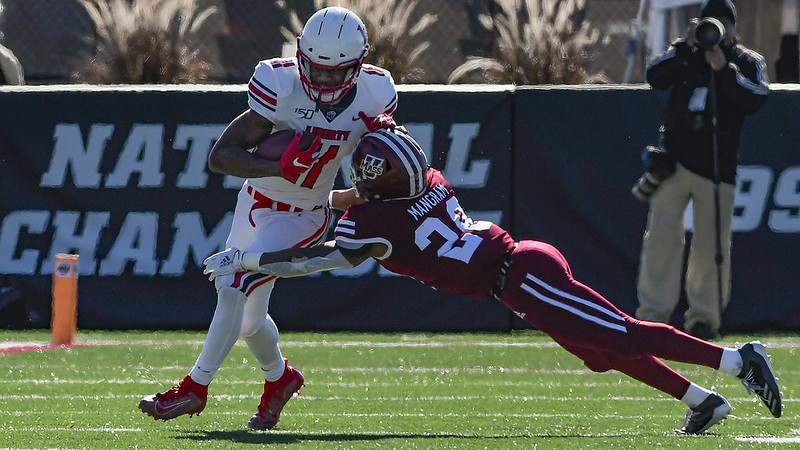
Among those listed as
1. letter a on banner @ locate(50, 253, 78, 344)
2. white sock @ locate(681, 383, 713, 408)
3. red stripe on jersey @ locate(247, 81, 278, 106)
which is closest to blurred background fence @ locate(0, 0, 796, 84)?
letter a on banner @ locate(50, 253, 78, 344)

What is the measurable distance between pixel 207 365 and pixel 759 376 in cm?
204

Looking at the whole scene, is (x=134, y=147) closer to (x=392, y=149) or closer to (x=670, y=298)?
(x=670, y=298)

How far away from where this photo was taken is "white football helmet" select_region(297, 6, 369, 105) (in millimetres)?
5301

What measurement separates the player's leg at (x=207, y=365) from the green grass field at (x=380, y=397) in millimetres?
92

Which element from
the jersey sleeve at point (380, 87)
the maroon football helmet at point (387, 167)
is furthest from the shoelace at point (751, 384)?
the jersey sleeve at point (380, 87)

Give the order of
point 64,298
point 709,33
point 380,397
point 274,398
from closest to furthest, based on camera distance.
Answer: point 274,398
point 380,397
point 709,33
point 64,298

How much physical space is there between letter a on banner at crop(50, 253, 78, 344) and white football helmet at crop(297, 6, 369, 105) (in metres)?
3.58

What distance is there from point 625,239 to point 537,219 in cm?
59

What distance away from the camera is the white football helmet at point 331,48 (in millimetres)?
5301

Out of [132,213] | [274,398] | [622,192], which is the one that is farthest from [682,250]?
[274,398]

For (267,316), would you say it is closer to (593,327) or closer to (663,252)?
(593,327)

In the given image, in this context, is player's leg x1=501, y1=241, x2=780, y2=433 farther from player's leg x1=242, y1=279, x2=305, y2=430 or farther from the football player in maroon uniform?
player's leg x1=242, y1=279, x2=305, y2=430

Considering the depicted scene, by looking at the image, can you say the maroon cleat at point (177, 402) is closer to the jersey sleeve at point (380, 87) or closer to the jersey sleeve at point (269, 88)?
the jersey sleeve at point (269, 88)

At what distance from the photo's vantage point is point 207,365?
5.41 m
